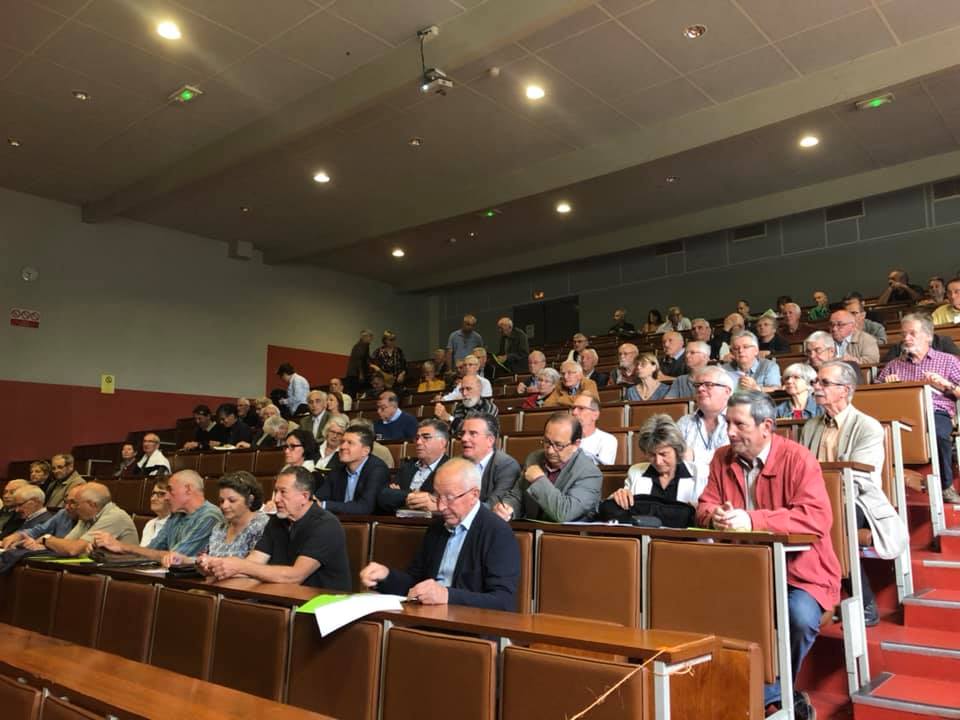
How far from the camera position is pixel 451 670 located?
150cm

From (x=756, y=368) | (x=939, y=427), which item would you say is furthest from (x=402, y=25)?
(x=939, y=427)

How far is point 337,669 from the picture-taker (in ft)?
5.54

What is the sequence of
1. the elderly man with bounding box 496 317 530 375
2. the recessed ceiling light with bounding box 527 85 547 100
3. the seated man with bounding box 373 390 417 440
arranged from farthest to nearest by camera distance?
the elderly man with bounding box 496 317 530 375 → the recessed ceiling light with bounding box 527 85 547 100 → the seated man with bounding box 373 390 417 440

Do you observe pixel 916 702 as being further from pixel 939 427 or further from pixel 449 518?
pixel 939 427

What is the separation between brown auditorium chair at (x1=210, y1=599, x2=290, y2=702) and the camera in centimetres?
180

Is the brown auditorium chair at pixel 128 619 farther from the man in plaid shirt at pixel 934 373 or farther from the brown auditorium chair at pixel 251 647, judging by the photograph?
the man in plaid shirt at pixel 934 373

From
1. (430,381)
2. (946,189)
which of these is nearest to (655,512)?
(430,381)

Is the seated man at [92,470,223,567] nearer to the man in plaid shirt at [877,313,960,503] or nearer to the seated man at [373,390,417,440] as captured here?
the seated man at [373,390,417,440]

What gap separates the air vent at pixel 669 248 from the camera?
11180mm

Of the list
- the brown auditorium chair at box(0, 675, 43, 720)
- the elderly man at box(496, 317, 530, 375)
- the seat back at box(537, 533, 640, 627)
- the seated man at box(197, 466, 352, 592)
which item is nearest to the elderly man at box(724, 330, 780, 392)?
the seat back at box(537, 533, 640, 627)

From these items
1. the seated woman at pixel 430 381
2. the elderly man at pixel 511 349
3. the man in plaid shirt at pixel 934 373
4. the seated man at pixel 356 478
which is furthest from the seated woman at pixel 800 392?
the elderly man at pixel 511 349

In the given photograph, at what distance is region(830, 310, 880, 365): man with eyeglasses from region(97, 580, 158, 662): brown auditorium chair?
419cm

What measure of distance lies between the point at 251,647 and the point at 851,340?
436cm

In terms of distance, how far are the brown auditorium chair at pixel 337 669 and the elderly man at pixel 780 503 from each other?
107 centimetres
